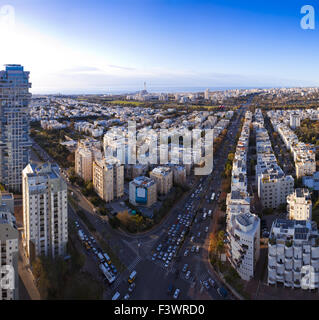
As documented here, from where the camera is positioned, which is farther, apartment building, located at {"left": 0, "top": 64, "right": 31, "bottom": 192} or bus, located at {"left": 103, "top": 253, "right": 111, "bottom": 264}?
apartment building, located at {"left": 0, "top": 64, "right": 31, "bottom": 192}

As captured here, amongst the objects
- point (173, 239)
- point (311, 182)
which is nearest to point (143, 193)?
point (173, 239)

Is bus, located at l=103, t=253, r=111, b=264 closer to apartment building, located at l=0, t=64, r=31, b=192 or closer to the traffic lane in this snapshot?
the traffic lane

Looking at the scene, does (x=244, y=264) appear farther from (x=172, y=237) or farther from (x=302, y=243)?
(x=172, y=237)

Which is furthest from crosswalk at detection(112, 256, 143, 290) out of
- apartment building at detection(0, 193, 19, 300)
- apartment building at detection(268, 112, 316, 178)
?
apartment building at detection(268, 112, 316, 178)

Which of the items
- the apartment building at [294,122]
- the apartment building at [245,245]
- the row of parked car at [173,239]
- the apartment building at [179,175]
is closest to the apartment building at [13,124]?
the apartment building at [179,175]

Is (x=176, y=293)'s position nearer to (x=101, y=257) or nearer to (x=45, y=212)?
(x=101, y=257)
